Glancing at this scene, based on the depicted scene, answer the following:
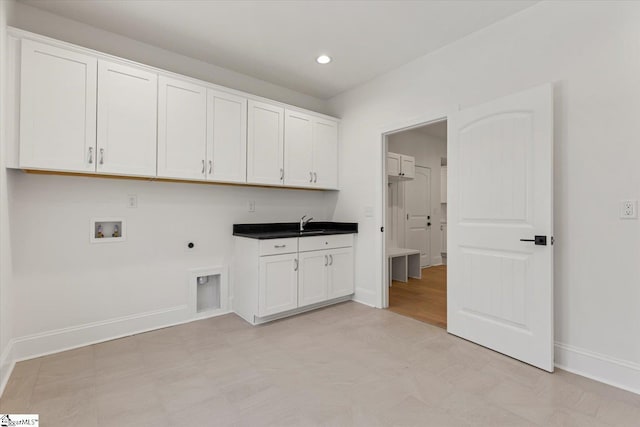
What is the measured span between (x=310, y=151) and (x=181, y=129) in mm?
1508

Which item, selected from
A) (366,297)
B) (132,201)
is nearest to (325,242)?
(366,297)

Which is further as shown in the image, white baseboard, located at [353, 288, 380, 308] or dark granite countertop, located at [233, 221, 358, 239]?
white baseboard, located at [353, 288, 380, 308]

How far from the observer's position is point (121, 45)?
9.00 feet

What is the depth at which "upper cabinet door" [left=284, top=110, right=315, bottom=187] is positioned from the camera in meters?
3.50

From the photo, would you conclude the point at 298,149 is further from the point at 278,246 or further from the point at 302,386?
the point at 302,386

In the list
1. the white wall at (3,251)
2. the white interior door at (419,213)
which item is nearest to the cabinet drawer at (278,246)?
the white wall at (3,251)

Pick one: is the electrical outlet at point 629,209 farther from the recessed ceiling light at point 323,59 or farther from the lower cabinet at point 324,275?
the recessed ceiling light at point 323,59

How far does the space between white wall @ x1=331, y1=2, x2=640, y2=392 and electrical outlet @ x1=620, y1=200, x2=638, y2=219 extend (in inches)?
1.3

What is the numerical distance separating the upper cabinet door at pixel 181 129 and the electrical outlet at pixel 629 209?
10.6 ft

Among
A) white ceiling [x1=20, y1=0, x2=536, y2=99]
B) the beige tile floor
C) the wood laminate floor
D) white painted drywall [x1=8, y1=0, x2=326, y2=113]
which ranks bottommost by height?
the beige tile floor

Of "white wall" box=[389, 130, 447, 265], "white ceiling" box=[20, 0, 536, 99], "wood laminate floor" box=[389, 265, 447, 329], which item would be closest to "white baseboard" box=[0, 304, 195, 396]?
"wood laminate floor" box=[389, 265, 447, 329]

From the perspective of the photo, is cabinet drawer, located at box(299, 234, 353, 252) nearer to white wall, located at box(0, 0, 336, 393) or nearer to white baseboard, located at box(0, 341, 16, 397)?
white wall, located at box(0, 0, 336, 393)

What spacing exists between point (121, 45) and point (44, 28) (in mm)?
523

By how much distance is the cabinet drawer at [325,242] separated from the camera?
3287 mm
